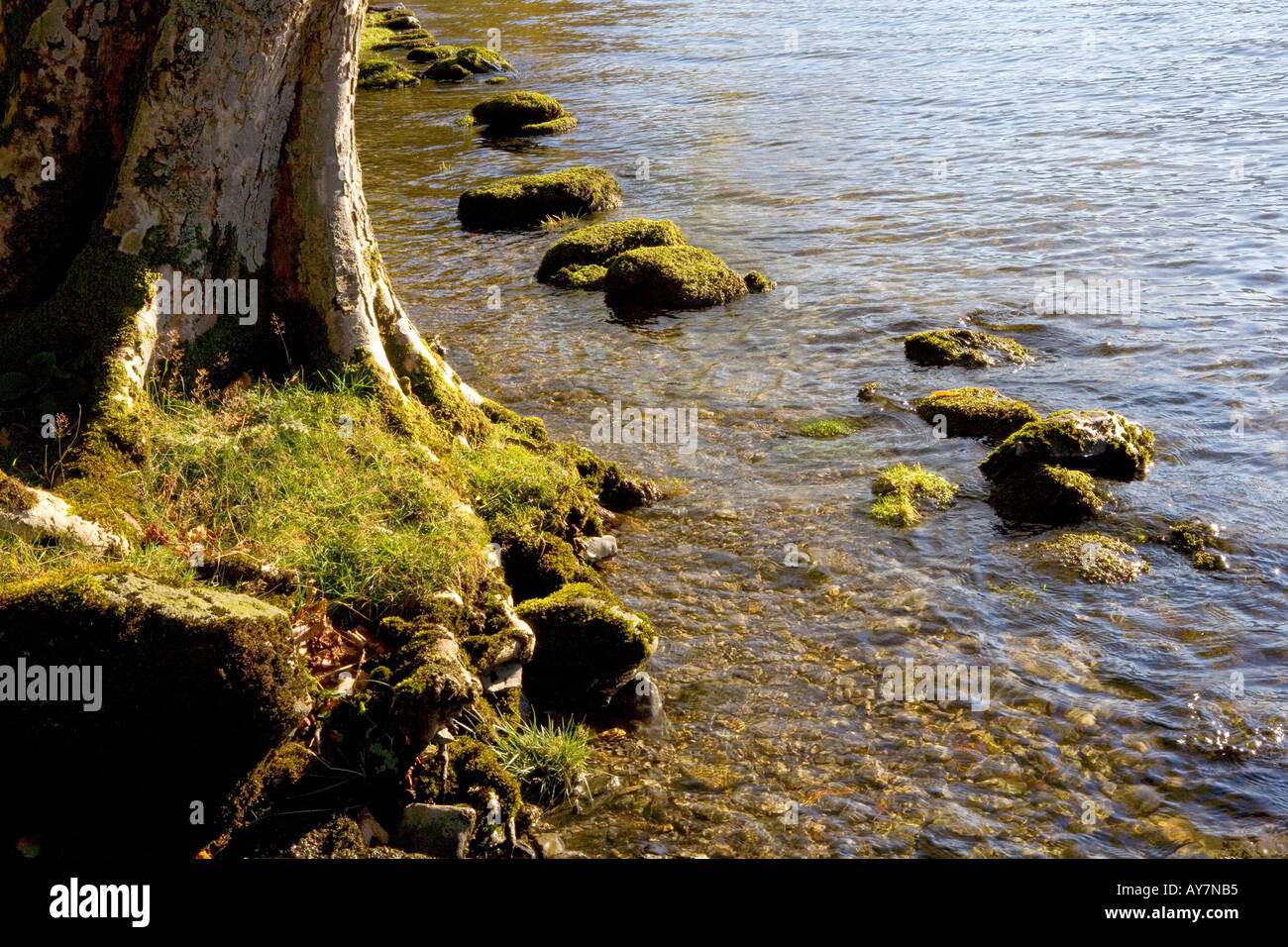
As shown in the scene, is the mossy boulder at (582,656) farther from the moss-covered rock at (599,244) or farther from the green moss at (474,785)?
the moss-covered rock at (599,244)

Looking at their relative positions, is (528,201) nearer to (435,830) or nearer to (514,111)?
(514,111)

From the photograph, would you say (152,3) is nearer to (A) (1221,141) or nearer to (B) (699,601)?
(B) (699,601)

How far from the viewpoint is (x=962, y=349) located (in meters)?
13.4

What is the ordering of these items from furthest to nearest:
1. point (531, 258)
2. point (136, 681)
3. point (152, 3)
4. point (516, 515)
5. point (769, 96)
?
point (769, 96) → point (531, 258) → point (516, 515) → point (152, 3) → point (136, 681)

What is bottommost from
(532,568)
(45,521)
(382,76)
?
(532,568)

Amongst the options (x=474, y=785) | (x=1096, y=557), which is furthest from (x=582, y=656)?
(x=1096, y=557)

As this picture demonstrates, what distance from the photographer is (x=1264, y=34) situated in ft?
98.5

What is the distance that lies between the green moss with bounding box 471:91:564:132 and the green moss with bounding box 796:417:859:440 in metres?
17.2

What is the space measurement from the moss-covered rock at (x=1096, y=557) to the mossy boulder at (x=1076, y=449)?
999 mm

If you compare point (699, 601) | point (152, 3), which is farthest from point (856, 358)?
point (152, 3)

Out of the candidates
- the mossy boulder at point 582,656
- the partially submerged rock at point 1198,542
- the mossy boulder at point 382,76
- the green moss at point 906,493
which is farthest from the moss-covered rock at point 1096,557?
the mossy boulder at point 382,76

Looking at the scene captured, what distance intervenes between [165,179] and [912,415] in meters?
7.84

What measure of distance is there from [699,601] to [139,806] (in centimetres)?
Result: 457
